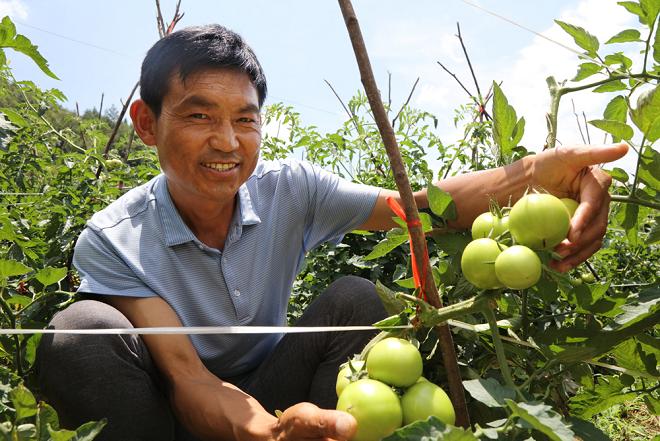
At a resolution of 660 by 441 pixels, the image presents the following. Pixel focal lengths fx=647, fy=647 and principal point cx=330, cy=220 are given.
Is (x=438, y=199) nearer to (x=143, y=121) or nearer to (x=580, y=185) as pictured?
(x=580, y=185)

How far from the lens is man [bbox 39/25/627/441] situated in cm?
133

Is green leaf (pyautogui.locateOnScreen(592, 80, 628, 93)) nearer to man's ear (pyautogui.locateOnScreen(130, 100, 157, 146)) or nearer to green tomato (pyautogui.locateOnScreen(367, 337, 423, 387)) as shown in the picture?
green tomato (pyautogui.locateOnScreen(367, 337, 423, 387))

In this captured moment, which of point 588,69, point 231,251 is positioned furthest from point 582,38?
point 231,251

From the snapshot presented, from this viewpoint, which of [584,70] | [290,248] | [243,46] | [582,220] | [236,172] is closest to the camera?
[582,220]

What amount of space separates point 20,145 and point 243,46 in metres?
1.80

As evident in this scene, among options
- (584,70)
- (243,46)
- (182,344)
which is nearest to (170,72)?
(243,46)

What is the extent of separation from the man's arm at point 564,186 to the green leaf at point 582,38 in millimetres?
173

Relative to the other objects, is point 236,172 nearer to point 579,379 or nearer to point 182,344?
point 182,344

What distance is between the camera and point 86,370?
1353 millimetres

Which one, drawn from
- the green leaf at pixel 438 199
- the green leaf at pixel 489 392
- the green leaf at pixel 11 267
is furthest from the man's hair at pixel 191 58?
the green leaf at pixel 489 392

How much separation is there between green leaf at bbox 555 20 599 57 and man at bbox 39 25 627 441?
0.58 ft

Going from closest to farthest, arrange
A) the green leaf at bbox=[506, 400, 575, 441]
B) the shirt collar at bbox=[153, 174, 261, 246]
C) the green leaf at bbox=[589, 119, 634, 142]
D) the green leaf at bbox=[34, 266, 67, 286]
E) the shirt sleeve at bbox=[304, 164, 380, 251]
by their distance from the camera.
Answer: the green leaf at bbox=[506, 400, 575, 441] → the green leaf at bbox=[589, 119, 634, 142] → the green leaf at bbox=[34, 266, 67, 286] → the shirt collar at bbox=[153, 174, 261, 246] → the shirt sleeve at bbox=[304, 164, 380, 251]

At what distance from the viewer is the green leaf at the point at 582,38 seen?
1139 millimetres

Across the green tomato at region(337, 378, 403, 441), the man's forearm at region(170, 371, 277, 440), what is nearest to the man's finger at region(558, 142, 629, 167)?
the green tomato at region(337, 378, 403, 441)
